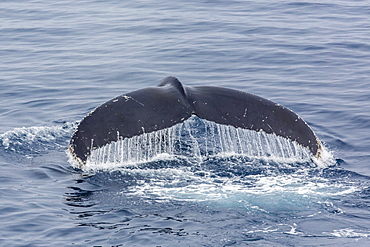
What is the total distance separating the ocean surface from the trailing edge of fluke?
0.74m

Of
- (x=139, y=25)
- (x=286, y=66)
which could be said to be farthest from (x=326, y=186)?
(x=139, y=25)

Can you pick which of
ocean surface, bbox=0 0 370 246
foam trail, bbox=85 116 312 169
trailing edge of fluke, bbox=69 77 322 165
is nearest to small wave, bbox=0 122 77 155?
ocean surface, bbox=0 0 370 246

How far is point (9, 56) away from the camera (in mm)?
17500

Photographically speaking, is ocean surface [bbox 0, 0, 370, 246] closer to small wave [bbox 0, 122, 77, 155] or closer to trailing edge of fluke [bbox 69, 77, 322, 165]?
small wave [bbox 0, 122, 77, 155]

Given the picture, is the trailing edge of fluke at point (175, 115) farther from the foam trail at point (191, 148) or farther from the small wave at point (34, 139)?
the small wave at point (34, 139)

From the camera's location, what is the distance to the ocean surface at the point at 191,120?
7215 millimetres

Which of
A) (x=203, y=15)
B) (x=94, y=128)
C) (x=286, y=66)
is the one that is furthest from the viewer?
(x=203, y=15)

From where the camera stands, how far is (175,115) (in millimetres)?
7934

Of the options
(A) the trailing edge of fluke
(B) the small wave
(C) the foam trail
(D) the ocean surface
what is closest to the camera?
(D) the ocean surface

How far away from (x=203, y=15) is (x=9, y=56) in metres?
7.15

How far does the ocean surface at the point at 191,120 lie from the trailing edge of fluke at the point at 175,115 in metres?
0.74

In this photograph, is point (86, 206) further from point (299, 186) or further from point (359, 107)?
point (359, 107)

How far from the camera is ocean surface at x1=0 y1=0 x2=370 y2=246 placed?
7215mm

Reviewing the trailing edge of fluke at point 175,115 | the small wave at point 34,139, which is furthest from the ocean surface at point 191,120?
the trailing edge of fluke at point 175,115
